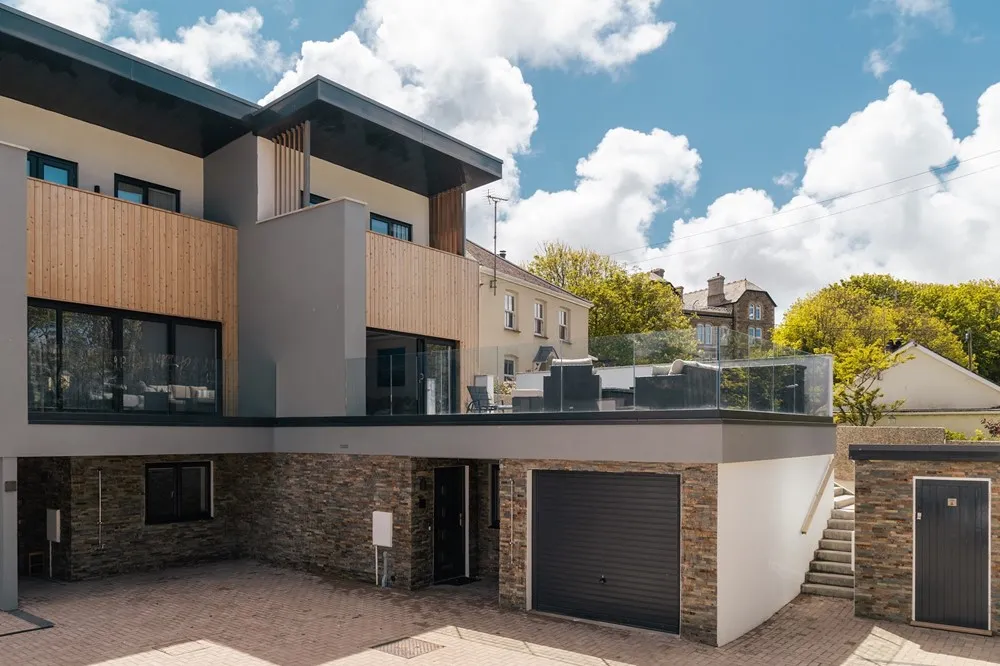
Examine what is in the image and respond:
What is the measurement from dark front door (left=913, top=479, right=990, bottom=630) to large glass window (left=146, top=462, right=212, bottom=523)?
13.6 meters

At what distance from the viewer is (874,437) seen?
24.3 m

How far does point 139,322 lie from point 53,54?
5259mm

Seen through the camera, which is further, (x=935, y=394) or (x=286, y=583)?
(x=935, y=394)

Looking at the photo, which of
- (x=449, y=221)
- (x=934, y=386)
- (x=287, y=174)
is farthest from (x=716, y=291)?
(x=287, y=174)

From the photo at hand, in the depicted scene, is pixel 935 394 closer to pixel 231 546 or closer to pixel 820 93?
pixel 820 93

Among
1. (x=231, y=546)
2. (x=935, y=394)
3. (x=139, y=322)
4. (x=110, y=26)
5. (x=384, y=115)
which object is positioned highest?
(x=110, y=26)

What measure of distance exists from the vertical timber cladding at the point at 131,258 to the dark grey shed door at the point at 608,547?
24.3ft

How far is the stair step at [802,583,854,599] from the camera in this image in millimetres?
13711

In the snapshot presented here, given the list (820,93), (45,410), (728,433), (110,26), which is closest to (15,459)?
(45,410)

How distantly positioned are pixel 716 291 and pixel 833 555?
174 ft

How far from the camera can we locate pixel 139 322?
16.3m

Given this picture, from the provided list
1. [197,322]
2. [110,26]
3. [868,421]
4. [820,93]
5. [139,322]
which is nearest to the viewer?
[110,26]

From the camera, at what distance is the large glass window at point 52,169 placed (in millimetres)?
15383

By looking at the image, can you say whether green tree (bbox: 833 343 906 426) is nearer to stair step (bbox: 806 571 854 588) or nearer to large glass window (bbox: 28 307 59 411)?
stair step (bbox: 806 571 854 588)
